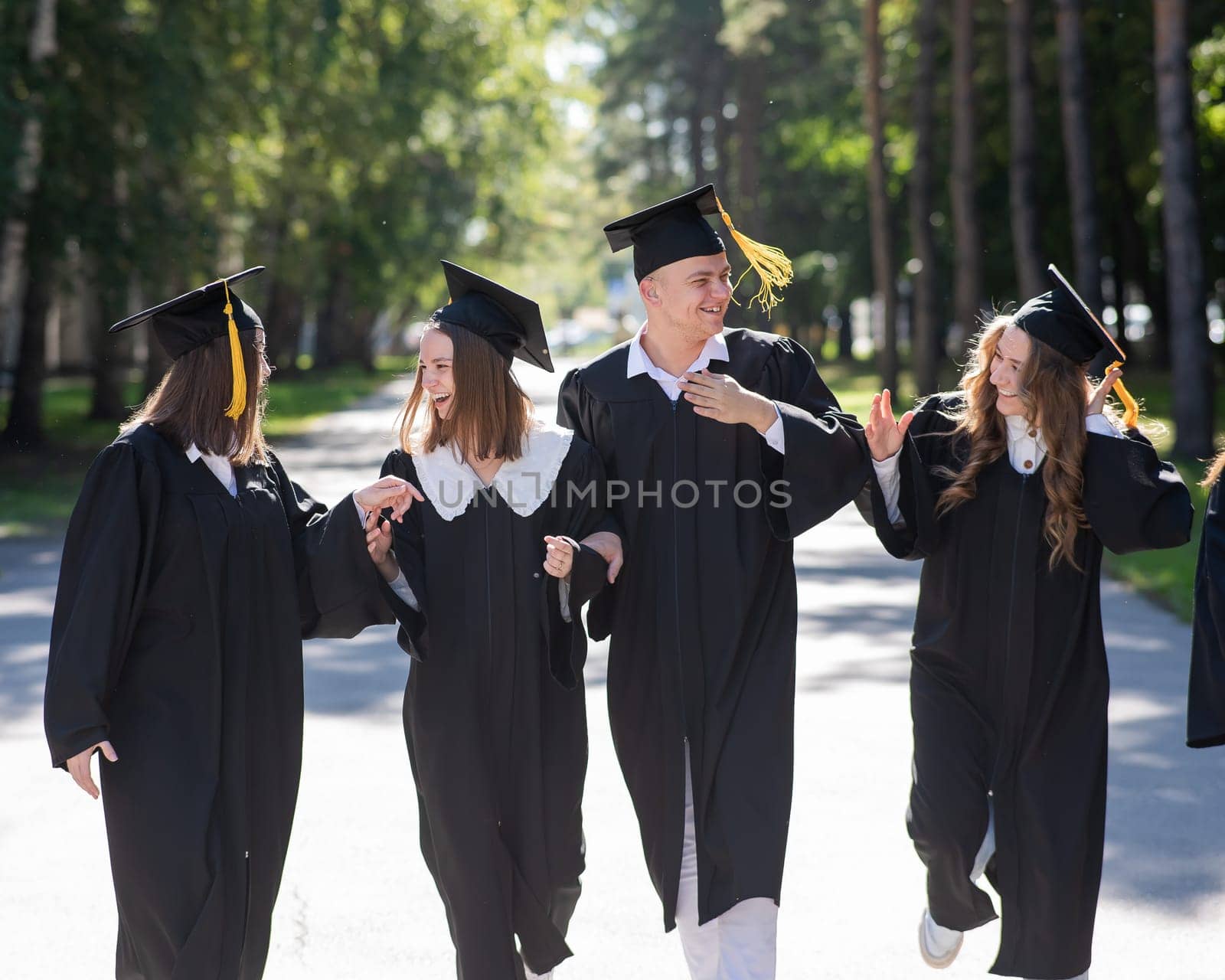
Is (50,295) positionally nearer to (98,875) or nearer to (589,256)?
(98,875)

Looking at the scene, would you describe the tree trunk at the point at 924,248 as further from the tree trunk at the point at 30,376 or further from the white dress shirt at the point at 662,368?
the white dress shirt at the point at 662,368

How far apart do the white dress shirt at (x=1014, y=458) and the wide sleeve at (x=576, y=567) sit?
813 millimetres

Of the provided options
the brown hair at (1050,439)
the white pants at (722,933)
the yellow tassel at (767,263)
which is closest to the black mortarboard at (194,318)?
the yellow tassel at (767,263)

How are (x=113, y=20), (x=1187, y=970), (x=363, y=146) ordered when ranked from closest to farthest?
1. (x=1187, y=970)
2. (x=113, y=20)
3. (x=363, y=146)

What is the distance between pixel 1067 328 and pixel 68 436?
912 inches

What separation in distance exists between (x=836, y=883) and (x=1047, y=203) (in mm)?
32492

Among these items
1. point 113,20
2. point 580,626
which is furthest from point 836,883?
point 113,20

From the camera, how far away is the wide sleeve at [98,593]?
397 cm

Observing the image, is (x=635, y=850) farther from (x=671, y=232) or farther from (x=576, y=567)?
(x=671, y=232)

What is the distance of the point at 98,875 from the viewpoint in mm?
6055

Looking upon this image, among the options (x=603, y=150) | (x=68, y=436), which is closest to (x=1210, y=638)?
(x=68, y=436)

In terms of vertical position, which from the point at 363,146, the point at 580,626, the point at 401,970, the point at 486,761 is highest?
the point at 363,146

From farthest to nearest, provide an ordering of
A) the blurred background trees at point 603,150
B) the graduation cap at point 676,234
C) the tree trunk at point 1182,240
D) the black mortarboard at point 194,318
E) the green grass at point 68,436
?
the blurred background trees at point 603,150 → the tree trunk at point 1182,240 → the green grass at point 68,436 → the graduation cap at point 676,234 → the black mortarboard at point 194,318

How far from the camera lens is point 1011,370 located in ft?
15.6
